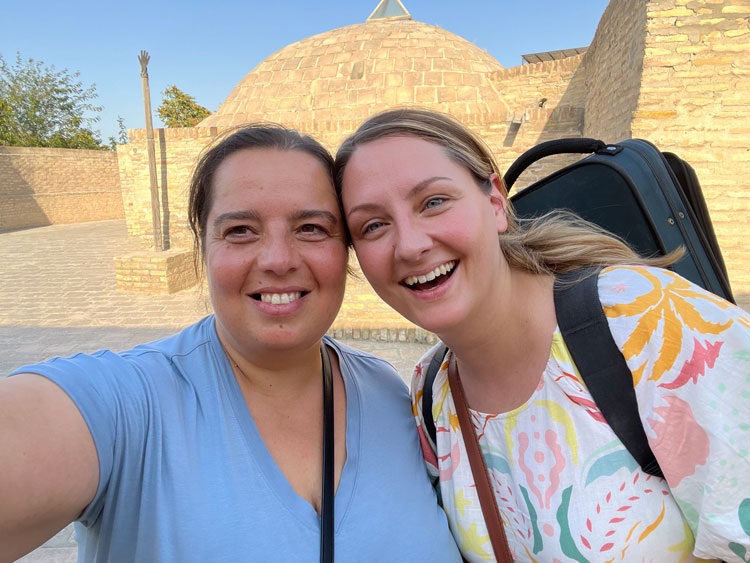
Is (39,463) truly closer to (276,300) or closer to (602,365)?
(276,300)

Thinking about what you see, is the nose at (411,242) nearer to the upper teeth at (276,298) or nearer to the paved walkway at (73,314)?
the upper teeth at (276,298)

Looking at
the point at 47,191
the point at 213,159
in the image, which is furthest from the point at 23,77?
the point at 213,159

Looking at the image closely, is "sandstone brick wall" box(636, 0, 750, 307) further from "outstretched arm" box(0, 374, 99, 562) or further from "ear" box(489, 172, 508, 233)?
"outstretched arm" box(0, 374, 99, 562)

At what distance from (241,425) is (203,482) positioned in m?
0.15

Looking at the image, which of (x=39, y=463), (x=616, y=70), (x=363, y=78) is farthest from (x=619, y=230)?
(x=363, y=78)

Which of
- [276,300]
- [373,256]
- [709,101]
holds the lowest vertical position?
[276,300]

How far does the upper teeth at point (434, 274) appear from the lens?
3.67 feet

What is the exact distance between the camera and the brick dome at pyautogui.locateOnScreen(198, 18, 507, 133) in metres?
11.7

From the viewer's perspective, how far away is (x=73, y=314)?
7.50 m

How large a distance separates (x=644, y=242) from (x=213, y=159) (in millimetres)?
1292

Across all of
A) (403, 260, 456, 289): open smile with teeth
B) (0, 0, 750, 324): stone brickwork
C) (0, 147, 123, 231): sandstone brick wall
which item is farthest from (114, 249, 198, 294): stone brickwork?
(0, 147, 123, 231): sandstone brick wall

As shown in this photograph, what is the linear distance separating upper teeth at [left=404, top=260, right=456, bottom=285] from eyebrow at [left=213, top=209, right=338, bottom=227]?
280 mm

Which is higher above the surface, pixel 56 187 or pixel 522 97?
pixel 522 97

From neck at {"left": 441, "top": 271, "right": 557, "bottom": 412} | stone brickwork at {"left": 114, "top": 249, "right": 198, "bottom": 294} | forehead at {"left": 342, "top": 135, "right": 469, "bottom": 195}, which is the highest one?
forehead at {"left": 342, "top": 135, "right": 469, "bottom": 195}
